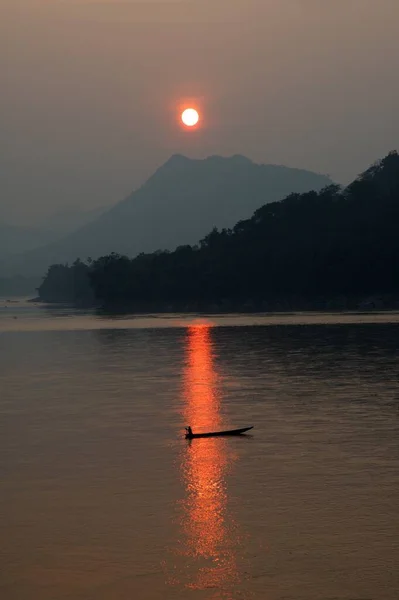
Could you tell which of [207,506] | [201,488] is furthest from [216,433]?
[207,506]

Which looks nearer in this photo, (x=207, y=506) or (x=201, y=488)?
(x=207, y=506)

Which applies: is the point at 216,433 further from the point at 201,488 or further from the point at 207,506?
the point at 207,506

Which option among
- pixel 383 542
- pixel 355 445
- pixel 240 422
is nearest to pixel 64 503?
pixel 383 542

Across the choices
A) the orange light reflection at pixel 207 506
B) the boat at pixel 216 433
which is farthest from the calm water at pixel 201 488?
the boat at pixel 216 433

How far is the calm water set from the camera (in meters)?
26.2

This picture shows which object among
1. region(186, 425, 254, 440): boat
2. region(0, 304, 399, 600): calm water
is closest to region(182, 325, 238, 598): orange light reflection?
region(0, 304, 399, 600): calm water

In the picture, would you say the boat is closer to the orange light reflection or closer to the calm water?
the orange light reflection

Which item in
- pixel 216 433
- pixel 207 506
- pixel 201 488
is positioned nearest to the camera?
pixel 207 506

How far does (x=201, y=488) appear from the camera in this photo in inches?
1447

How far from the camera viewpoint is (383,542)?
1133 inches

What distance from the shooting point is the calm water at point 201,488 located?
2620cm

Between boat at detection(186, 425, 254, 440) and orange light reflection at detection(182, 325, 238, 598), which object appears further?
boat at detection(186, 425, 254, 440)

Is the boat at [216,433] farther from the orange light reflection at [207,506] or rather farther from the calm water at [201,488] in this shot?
the calm water at [201,488]

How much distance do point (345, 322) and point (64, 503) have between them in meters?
131
